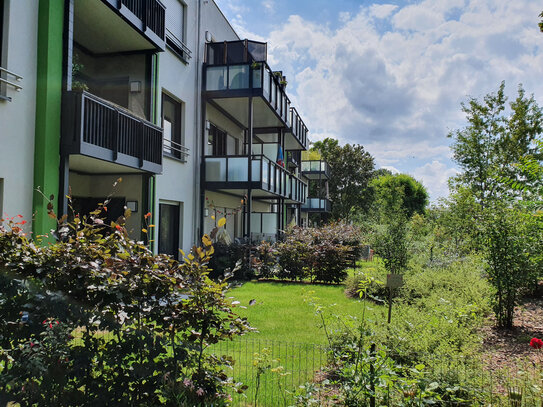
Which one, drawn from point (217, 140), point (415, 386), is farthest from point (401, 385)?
point (217, 140)

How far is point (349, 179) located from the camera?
44.5 m

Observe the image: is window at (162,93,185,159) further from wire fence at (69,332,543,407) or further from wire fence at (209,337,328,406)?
wire fence at (69,332,543,407)

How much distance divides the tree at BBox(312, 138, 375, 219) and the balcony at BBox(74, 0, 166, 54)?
116ft

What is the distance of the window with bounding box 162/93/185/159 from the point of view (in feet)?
41.8

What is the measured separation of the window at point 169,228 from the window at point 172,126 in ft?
5.84

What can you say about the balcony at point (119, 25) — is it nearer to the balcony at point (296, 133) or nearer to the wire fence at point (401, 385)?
the wire fence at point (401, 385)

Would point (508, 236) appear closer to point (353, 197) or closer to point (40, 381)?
point (40, 381)

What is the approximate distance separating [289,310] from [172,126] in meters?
7.66

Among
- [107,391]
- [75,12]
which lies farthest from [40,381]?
[75,12]

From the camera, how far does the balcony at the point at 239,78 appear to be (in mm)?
14578

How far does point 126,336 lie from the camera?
3.00m

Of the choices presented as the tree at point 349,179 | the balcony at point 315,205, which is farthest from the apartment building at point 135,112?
the tree at point 349,179

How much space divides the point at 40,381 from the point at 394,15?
7.70m

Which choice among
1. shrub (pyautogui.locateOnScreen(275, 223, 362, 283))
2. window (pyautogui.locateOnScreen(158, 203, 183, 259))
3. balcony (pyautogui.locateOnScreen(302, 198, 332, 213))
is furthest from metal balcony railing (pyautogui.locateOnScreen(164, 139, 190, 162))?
balcony (pyautogui.locateOnScreen(302, 198, 332, 213))
